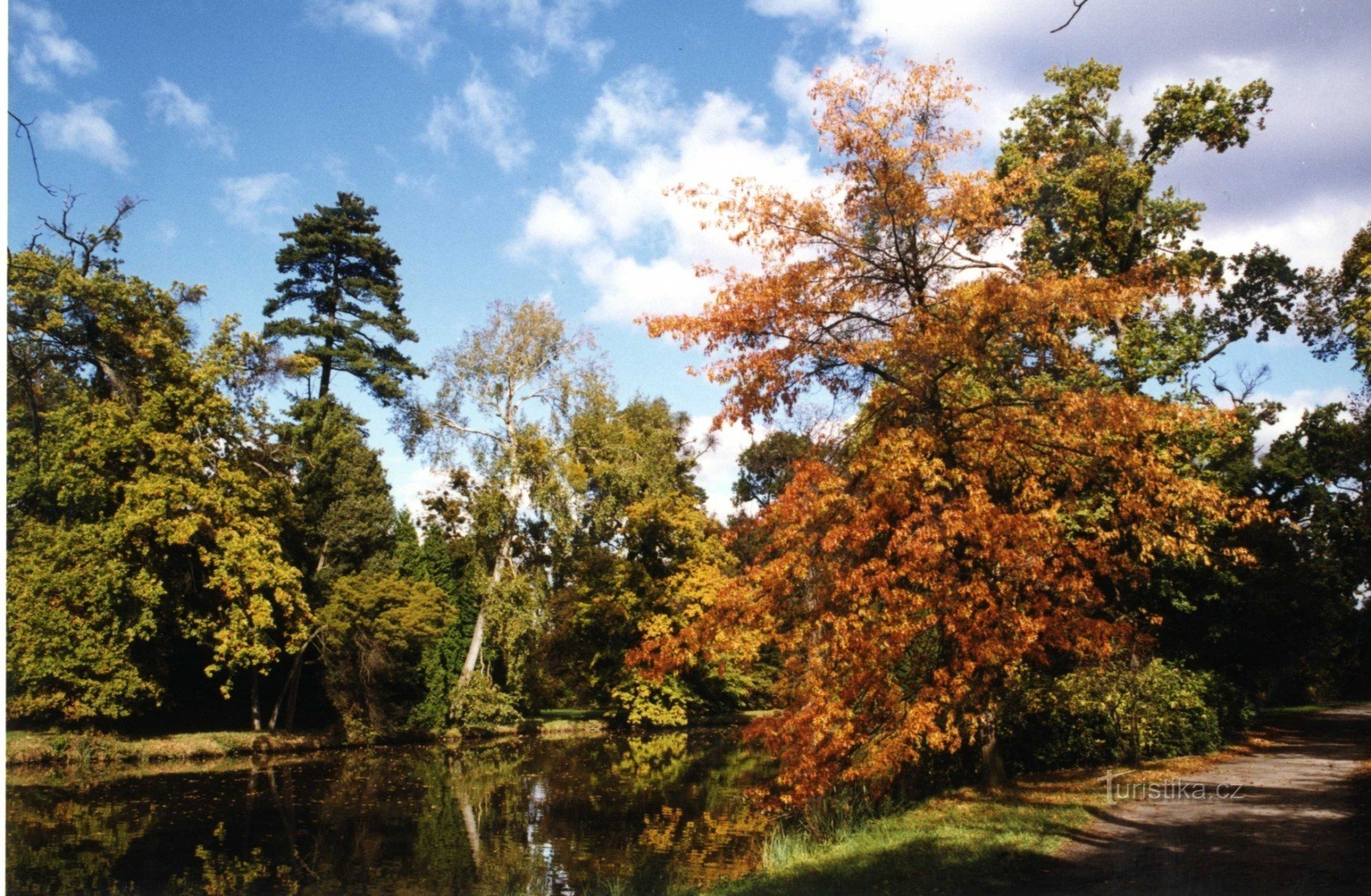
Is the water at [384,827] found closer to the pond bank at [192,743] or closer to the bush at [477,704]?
the pond bank at [192,743]

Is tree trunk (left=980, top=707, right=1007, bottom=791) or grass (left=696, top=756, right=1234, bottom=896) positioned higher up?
tree trunk (left=980, top=707, right=1007, bottom=791)

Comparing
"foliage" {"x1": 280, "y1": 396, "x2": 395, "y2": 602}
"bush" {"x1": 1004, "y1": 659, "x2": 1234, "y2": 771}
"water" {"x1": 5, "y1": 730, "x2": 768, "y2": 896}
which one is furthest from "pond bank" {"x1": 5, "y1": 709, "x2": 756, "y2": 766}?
"bush" {"x1": 1004, "y1": 659, "x2": 1234, "y2": 771}

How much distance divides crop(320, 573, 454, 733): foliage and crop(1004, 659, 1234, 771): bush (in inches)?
753

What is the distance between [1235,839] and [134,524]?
2419 centimetres

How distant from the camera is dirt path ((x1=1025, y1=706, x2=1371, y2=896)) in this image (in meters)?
7.38

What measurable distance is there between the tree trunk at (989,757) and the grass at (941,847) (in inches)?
11.5

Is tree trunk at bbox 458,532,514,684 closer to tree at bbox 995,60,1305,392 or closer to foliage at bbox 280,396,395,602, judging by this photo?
foliage at bbox 280,396,395,602

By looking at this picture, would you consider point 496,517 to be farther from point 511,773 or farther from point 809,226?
point 809,226

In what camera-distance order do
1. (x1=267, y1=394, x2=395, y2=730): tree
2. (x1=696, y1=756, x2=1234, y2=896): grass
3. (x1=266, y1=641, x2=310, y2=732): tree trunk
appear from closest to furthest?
(x1=696, y1=756, x2=1234, y2=896): grass → (x1=266, y1=641, x2=310, y2=732): tree trunk → (x1=267, y1=394, x2=395, y2=730): tree

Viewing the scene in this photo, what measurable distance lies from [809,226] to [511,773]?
624 inches

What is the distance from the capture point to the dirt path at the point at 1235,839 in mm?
7383

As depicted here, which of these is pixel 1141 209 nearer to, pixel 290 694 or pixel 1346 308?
pixel 1346 308

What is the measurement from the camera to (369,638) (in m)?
28.1

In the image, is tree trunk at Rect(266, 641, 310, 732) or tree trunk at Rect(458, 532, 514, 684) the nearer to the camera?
tree trunk at Rect(266, 641, 310, 732)
